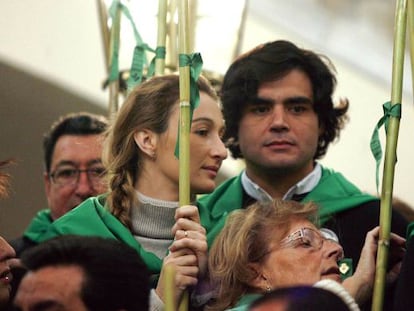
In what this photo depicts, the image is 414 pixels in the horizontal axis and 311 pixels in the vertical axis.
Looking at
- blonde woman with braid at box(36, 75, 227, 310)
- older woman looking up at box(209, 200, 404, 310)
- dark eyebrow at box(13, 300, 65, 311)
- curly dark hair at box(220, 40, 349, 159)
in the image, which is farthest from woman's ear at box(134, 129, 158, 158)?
dark eyebrow at box(13, 300, 65, 311)

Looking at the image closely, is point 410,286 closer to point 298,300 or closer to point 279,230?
point 279,230

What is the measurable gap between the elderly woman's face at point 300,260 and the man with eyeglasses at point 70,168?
58.6 inches

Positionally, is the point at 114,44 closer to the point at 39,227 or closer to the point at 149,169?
the point at 39,227

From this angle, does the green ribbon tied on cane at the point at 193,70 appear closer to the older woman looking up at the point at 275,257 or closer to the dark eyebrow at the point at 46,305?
the older woman looking up at the point at 275,257

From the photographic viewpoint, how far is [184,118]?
522cm

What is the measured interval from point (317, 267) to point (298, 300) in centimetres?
103

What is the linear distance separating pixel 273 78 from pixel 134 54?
511 millimetres

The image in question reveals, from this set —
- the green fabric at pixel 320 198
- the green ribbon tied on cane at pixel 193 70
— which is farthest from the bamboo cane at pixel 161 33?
the green fabric at pixel 320 198

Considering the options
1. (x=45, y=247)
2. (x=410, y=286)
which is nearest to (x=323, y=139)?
(x=410, y=286)

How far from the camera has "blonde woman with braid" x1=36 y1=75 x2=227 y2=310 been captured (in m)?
5.62

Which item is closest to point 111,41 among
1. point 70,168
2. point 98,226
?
point 70,168

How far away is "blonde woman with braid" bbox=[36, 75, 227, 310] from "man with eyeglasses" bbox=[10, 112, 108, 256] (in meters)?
0.75

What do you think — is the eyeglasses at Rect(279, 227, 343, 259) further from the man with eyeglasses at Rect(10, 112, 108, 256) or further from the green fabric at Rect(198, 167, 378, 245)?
the man with eyeglasses at Rect(10, 112, 108, 256)

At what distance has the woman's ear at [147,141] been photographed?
579 cm
